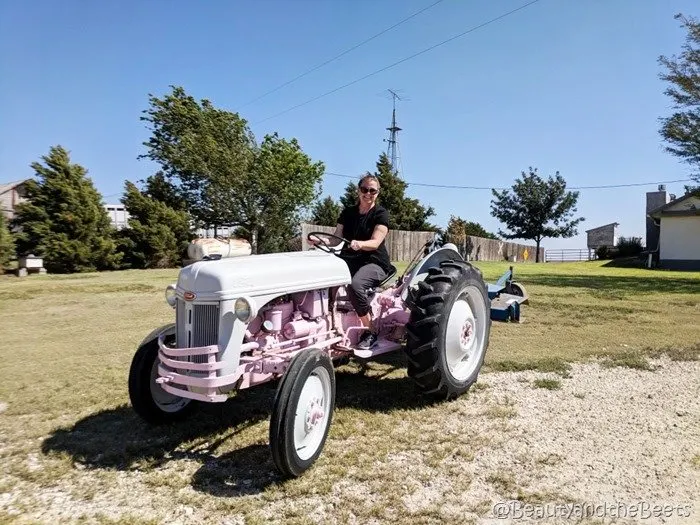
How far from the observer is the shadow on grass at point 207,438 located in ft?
10.8

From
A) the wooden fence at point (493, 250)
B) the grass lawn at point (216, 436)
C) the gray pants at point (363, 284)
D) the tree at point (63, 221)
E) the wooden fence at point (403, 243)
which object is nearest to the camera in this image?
the grass lawn at point (216, 436)

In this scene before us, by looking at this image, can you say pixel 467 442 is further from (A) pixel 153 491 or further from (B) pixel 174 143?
(B) pixel 174 143

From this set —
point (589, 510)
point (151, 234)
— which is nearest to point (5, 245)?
point (151, 234)

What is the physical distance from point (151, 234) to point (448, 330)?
21553 mm

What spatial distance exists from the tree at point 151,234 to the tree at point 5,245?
15.6ft

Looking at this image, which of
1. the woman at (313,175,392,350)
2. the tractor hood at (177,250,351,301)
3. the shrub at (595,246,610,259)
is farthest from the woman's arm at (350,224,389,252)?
the shrub at (595,246,610,259)

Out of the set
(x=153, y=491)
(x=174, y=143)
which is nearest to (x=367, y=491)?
(x=153, y=491)

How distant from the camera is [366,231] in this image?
495 centimetres

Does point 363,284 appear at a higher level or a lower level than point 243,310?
higher

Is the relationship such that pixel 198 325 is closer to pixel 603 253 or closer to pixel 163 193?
pixel 163 193

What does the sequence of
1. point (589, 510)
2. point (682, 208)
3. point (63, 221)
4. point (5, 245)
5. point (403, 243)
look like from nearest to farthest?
point (589, 510) < point (5, 245) < point (63, 221) < point (682, 208) < point (403, 243)

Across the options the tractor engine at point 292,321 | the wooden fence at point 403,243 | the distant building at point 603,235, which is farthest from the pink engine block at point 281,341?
the distant building at point 603,235

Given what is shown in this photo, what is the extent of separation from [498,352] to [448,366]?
77.5 inches

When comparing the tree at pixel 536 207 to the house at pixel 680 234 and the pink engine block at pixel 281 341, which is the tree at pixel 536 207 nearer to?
the house at pixel 680 234
